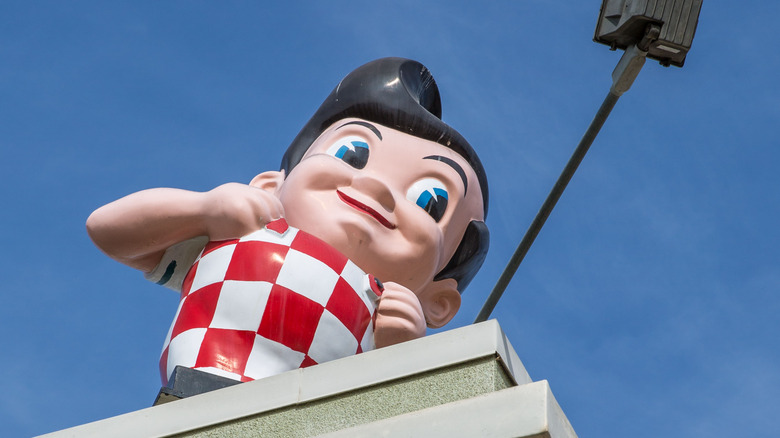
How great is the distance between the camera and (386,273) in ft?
18.7

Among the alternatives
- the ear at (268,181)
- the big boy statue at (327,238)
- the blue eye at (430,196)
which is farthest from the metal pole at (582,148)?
the ear at (268,181)

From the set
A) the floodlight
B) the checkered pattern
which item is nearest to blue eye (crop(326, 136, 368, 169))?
the checkered pattern

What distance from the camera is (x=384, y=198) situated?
5.67 meters

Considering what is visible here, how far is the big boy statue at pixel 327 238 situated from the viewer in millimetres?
5129

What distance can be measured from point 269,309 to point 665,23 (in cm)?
203

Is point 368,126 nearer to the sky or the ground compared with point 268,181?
nearer to the sky

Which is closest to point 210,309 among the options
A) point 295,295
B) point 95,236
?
point 295,295

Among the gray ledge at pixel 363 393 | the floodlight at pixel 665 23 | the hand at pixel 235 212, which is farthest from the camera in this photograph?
the hand at pixel 235 212

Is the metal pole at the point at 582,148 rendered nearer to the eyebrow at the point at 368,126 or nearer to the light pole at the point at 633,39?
the light pole at the point at 633,39

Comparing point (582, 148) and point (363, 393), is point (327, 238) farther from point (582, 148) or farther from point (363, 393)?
point (363, 393)

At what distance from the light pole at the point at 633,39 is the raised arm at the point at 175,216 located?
1372 mm

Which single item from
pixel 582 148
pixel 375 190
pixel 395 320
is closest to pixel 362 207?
pixel 375 190

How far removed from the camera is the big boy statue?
5.13 metres

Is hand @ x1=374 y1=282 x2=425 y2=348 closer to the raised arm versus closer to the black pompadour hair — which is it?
the raised arm
